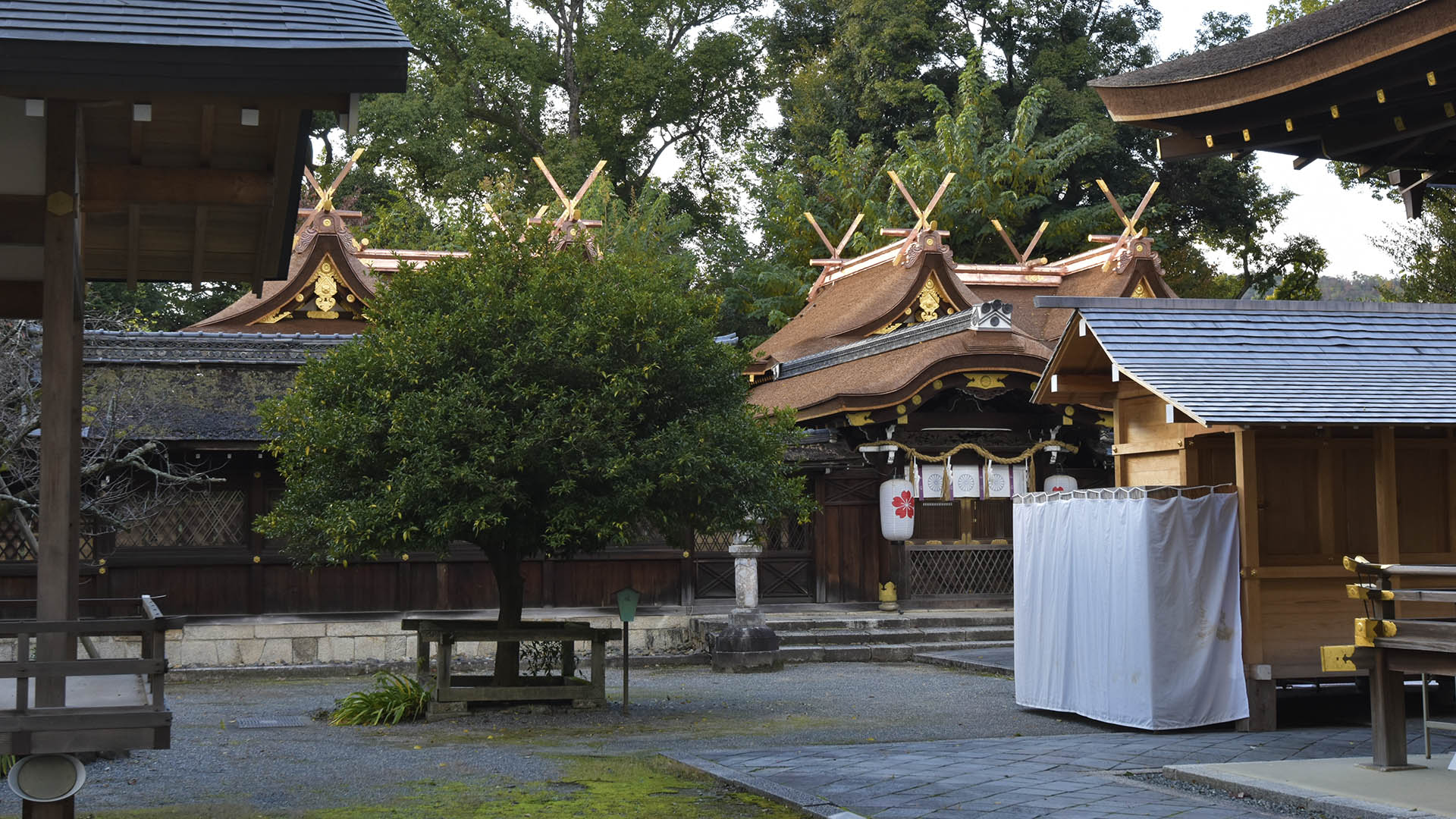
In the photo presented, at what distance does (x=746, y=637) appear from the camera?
Result: 55.3ft

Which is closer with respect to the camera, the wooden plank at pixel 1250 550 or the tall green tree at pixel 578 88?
the wooden plank at pixel 1250 550

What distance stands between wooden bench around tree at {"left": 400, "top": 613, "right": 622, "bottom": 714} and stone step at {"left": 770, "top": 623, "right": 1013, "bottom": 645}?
550cm

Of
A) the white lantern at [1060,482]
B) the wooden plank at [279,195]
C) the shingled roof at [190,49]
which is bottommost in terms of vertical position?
the white lantern at [1060,482]

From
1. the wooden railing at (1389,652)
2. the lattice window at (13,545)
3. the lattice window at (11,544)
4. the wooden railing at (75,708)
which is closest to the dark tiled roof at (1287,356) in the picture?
the wooden railing at (1389,652)

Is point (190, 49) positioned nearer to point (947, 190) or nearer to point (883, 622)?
point (883, 622)

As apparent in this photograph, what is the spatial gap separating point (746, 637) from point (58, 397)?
1108cm

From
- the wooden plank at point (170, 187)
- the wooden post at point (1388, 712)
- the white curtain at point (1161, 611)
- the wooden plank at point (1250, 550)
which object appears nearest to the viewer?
the wooden plank at point (170, 187)

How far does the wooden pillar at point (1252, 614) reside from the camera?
35.3 feet

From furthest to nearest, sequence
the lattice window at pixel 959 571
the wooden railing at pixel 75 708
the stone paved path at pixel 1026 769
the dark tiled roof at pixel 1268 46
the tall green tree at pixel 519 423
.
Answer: the lattice window at pixel 959 571 → the tall green tree at pixel 519 423 → the dark tiled roof at pixel 1268 46 → the stone paved path at pixel 1026 769 → the wooden railing at pixel 75 708

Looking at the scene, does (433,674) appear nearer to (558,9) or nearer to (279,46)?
(279,46)

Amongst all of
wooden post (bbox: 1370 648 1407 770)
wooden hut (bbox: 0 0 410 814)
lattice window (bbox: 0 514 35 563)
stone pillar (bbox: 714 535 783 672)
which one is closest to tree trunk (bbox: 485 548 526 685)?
stone pillar (bbox: 714 535 783 672)

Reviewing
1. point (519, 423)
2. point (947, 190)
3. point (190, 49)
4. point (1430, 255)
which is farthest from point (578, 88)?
point (190, 49)

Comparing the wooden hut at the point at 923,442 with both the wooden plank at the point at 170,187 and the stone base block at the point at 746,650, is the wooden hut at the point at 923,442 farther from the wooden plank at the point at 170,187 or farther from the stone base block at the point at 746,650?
the wooden plank at the point at 170,187

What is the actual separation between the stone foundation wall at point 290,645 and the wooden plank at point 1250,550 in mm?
8158
